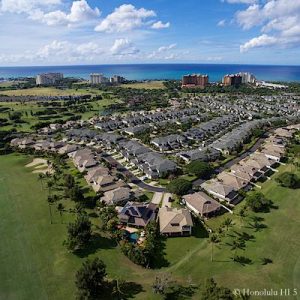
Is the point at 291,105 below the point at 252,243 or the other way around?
the other way around

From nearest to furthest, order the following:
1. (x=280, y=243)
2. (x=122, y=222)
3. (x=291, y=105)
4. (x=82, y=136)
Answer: (x=280, y=243) → (x=122, y=222) → (x=82, y=136) → (x=291, y=105)

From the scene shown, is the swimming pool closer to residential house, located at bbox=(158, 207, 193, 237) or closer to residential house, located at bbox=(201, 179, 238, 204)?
residential house, located at bbox=(158, 207, 193, 237)

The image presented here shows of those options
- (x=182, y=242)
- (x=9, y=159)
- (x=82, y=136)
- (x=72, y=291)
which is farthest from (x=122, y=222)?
(x=82, y=136)

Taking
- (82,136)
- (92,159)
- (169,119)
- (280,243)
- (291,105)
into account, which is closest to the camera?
(280,243)

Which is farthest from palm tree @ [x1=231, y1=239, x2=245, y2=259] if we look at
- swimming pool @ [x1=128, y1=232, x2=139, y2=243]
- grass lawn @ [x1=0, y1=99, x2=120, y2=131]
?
grass lawn @ [x1=0, y1=99, x2=120, y2=131]

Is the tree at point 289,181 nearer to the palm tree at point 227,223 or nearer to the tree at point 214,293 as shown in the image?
the palm tree at point 227,223

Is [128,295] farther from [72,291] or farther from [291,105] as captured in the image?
[291,105]
